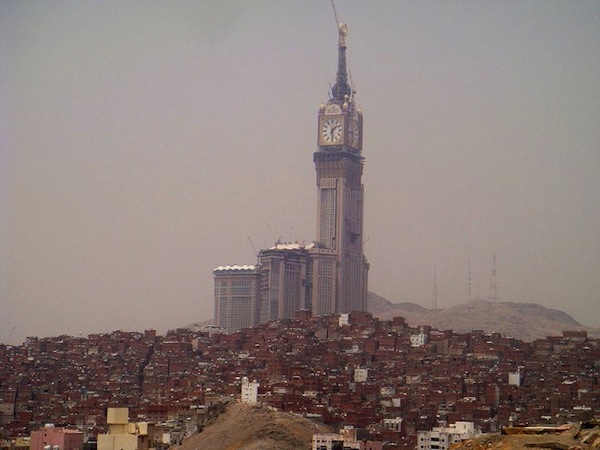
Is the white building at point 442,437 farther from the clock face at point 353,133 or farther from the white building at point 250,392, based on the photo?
the clock face at point 353,133

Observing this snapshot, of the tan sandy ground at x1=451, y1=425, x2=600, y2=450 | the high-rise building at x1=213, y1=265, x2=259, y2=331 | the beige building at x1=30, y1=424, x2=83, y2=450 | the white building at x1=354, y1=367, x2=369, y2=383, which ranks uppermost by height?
the high-rise building at x1=213, y1=265, x2=259, y2=331

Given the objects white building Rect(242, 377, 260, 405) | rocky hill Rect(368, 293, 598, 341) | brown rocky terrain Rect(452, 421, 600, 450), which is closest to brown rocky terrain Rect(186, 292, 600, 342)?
rocky hill Rect(368, 293, 598, 341)

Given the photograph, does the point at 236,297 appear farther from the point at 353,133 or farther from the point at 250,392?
the point at 250,392

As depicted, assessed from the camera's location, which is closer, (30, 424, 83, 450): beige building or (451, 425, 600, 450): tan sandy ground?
(451, 425, 600, 450): tan sandy ground

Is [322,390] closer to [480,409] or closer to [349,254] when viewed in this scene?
[480,409]

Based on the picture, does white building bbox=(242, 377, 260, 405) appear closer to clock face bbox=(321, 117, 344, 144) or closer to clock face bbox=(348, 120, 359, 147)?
clock face bbox=(321, 117, 344, 144)

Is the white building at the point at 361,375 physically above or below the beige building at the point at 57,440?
above

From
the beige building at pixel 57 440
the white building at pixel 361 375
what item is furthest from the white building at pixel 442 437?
the white building at pixel 361 375

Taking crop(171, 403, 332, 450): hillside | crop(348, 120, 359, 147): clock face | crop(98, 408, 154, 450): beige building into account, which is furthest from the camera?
crop(348, 120, 359, 147): clock face
